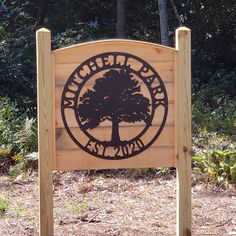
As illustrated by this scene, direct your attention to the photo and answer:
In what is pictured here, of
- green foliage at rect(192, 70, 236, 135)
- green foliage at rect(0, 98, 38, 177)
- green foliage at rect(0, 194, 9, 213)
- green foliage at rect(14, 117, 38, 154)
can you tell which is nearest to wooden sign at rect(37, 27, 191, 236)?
green foliage at rect(0, 194, 9, 213)

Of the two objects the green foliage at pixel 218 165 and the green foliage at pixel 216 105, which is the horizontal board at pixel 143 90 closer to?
the green foliage at pixel 218 165

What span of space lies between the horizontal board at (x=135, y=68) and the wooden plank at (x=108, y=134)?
0.36 meters

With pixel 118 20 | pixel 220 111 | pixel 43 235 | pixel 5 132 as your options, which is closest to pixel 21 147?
pixel 5 132

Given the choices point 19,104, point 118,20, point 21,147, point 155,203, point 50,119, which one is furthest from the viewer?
point 118,20

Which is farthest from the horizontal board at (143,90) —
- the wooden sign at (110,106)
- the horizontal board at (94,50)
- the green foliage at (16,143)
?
the green foliage at (16,143)

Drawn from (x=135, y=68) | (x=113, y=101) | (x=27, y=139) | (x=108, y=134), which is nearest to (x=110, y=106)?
(x=113, y=101)

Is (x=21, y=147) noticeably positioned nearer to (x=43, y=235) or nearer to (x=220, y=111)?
(x=43, y=235)

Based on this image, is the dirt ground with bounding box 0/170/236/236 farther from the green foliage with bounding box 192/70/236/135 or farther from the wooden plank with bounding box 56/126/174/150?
the green foliage with bounding box 192/70/236/135

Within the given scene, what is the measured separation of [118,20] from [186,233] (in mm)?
10253

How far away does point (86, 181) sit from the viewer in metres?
6.88

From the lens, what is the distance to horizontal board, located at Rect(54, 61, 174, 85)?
4375 mm

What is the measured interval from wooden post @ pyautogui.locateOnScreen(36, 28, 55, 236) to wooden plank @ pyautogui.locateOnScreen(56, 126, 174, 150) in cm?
6

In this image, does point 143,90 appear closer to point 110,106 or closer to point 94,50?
point 110,106

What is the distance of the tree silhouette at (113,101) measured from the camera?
4.39 m
